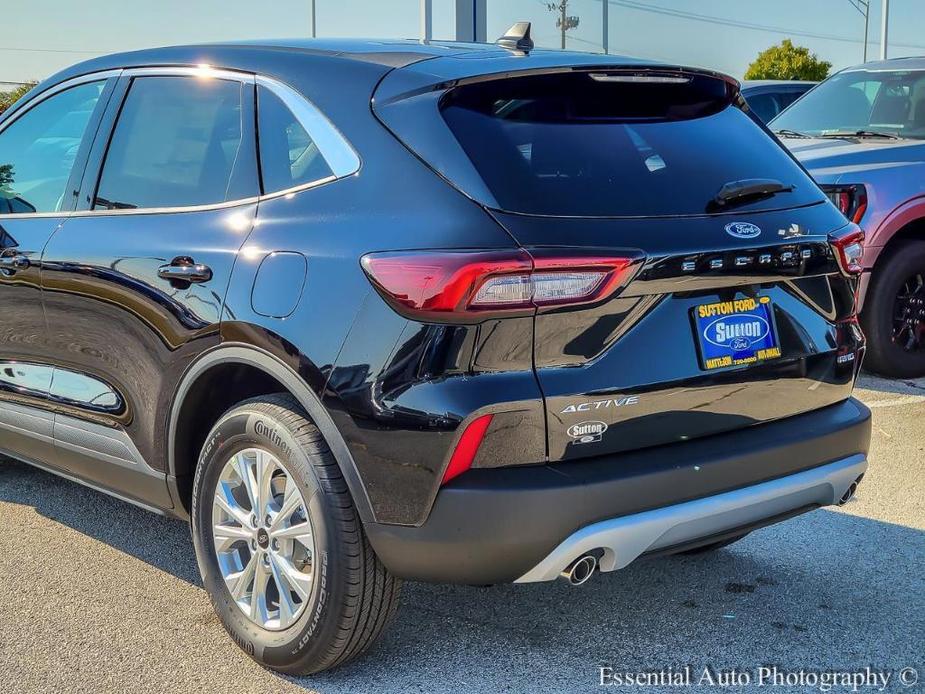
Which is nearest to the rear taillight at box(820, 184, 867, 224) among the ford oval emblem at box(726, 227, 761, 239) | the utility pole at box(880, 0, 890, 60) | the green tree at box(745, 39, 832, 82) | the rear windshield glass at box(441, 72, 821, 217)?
the rear windshield glass at box(441, 72, 821, 217)

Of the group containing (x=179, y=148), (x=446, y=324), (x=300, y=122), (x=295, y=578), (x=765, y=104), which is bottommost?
(x=295, y=578)

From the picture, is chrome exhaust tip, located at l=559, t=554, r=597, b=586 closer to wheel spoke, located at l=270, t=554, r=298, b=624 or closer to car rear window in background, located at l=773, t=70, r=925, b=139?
wheel spoke, located at l=270, t=554, r=298, b=624

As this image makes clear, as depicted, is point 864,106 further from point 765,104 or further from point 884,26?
point 884,26

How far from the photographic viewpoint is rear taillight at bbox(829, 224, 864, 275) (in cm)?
321

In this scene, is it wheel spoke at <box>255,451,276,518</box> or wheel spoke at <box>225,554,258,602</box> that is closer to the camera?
wheel spoke at <box>255,451,276,518</box>

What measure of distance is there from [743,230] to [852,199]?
3950mm

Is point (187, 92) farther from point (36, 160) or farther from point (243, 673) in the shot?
point (243, 673)

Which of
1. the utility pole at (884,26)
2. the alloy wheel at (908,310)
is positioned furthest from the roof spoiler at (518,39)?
the utility pole at (884,26)

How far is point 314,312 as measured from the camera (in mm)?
2832

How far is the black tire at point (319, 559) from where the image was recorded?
9.34 ft

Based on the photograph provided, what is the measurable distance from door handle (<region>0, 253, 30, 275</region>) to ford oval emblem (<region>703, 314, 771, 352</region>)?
2467 millimetres

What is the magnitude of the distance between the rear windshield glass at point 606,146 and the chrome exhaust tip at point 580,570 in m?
0.87

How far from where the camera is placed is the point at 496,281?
2.60 m

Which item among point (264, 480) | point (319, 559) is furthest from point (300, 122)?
point (319, 559)
